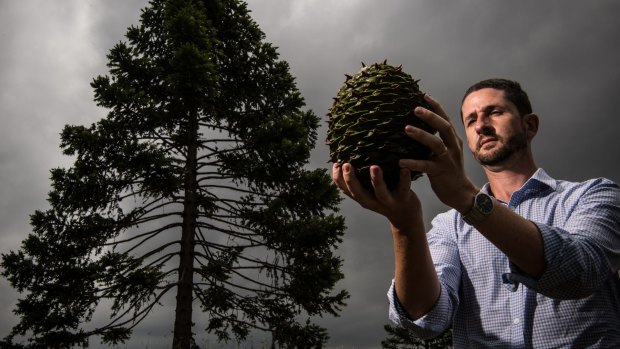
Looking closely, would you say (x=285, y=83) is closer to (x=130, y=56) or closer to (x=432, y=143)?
(x=130, y=56)

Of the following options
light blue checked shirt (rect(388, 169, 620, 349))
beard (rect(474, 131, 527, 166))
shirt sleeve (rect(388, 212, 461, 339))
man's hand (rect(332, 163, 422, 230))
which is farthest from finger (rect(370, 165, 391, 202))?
beard (rect(474, 131, 527, 166))

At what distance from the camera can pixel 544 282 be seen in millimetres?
1636

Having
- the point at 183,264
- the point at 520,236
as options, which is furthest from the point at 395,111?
the point at 183,264

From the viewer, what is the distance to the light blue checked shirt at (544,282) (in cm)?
166

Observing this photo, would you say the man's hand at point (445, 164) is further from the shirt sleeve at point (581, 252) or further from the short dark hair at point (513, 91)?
the short dark hair at point (513, 91)

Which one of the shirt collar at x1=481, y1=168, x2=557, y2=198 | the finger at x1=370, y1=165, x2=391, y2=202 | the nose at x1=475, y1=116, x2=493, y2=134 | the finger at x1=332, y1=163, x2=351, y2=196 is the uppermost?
the nose at x1=475, y1=116, x2=493, y2=134

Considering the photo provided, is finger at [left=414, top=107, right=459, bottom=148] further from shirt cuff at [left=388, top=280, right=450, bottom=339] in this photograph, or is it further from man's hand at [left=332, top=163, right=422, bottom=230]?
shirt cuff at [left=388, top=280, right=450, bottom=339]

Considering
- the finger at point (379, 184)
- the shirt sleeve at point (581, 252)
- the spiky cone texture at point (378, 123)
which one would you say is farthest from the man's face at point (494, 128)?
the finger at point (379, 184)

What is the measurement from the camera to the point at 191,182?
43.9ft

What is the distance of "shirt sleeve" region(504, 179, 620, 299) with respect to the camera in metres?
1.61

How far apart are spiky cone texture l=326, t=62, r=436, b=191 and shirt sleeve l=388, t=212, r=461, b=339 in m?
0.74

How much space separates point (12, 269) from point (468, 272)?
1392 centimetres

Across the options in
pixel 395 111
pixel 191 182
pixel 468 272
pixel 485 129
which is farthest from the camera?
pixel 191 182

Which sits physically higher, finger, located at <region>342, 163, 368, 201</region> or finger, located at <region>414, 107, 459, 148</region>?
finger, located at <region>414, 107, 459, 148</region>
